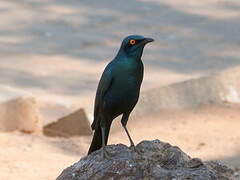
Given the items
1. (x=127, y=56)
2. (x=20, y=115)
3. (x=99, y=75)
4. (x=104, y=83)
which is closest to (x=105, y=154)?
(x=104, y=83)

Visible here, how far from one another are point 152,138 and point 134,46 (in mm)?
3982

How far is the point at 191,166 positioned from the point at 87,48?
23.3 ft

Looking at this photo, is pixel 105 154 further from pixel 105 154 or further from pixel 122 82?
pixel 122 82

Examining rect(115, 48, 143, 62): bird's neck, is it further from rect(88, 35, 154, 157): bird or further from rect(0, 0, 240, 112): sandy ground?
rect(0, 0, 240, 112): sandy ground

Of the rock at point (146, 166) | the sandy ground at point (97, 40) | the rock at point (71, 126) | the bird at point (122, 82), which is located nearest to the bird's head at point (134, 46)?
the bird at point (122, 82)

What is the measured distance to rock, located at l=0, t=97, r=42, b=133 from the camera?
8.83 m

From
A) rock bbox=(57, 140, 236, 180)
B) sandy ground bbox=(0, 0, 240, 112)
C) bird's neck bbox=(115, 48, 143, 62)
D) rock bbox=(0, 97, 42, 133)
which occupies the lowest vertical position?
sandy ground bbox=(0, 0, 240, 112)

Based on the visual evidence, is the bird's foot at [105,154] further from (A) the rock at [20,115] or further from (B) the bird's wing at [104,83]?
(A) the rock at [20,115]

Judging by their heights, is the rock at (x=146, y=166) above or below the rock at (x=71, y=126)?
above

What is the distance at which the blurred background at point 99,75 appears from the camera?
880 centimetres

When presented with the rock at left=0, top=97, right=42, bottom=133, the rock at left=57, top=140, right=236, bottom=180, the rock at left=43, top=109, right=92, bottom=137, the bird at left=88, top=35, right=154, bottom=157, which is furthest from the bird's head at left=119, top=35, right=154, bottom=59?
the rock at left=43, top=109, right=92, bottom=137

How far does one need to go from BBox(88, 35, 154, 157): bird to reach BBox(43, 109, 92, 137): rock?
3643 millimetres

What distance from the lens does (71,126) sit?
921 centimetres

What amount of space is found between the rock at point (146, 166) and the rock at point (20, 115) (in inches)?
137
